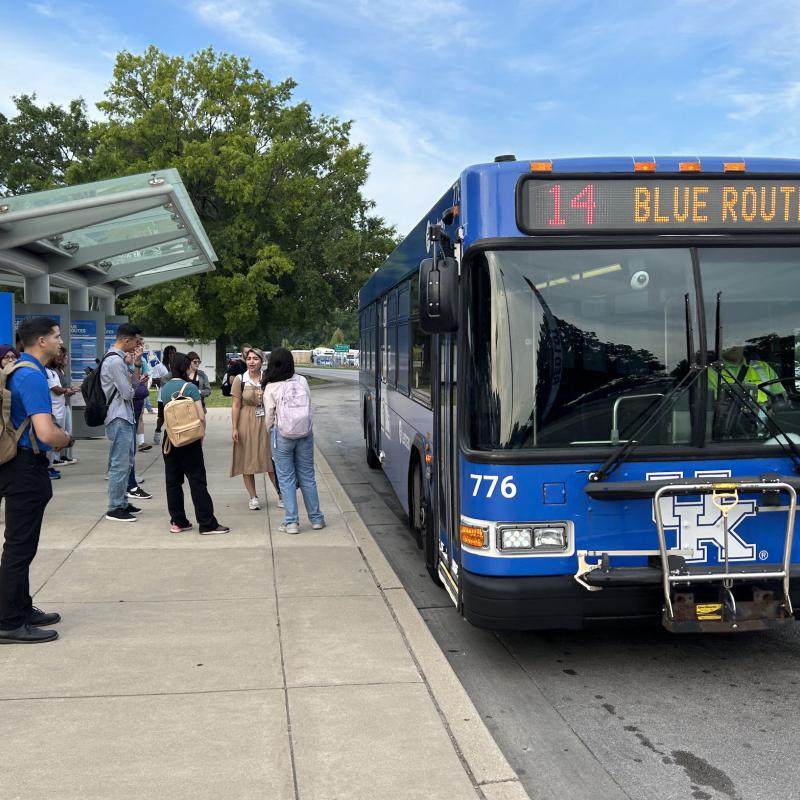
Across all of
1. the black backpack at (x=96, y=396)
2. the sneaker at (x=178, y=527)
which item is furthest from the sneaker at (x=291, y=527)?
the black backpack at (x=96, y=396)

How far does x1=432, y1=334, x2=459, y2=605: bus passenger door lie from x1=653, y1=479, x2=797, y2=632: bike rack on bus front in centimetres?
128

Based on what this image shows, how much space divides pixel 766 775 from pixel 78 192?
888 centimetres

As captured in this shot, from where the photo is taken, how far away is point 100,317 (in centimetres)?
1515

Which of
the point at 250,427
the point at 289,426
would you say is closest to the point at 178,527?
the point at 250,427

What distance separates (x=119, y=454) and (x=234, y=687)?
446cm

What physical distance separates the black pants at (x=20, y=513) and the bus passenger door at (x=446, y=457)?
2372 mm

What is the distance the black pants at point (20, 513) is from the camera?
16.0 ft

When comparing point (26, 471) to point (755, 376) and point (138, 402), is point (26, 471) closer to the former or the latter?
point (755, 376)

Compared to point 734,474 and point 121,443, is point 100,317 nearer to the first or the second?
point 121,443

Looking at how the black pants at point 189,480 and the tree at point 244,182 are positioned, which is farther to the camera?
the tree at point 244,182

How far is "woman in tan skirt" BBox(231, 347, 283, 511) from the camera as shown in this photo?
894 cm

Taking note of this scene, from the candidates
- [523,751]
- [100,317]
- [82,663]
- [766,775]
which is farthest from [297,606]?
[100,317]

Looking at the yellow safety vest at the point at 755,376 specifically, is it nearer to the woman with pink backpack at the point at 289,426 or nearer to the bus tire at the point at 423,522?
the bus tire at the point at 423,522

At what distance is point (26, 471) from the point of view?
489 cm
